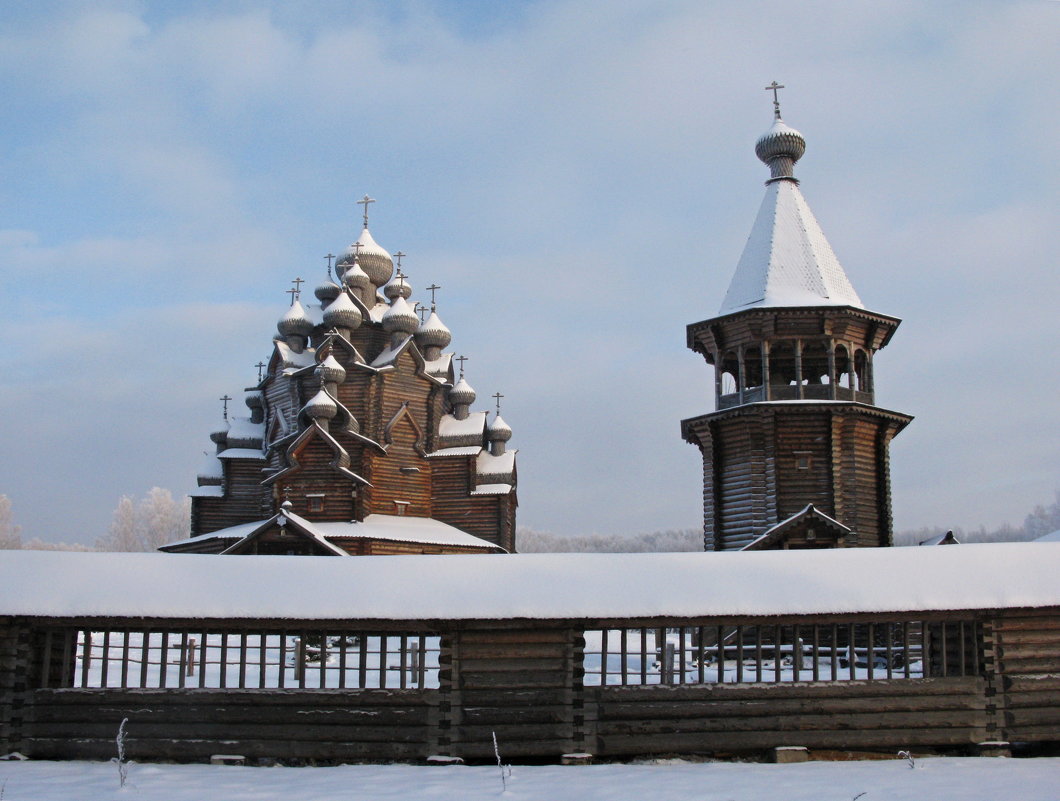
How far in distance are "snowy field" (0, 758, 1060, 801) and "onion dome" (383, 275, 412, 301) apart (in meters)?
27.5

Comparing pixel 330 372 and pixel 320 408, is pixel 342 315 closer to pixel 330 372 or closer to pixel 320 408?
pixel 330 372

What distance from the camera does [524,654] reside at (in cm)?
1261

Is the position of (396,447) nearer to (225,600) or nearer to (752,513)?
(752,513)

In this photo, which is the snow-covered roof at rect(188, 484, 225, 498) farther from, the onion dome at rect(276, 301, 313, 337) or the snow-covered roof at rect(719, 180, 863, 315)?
the snow-covered roof at rect(719, 180, 863, 315)

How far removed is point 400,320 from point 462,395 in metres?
4.04

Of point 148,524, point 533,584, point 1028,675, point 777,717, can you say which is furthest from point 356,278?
point 148,524

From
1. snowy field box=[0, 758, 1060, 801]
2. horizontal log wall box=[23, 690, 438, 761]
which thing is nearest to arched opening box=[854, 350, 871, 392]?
snowy field box=[0, 758, 1060, 801]

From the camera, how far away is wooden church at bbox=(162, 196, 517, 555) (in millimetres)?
31953

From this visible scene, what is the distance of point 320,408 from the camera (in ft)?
106

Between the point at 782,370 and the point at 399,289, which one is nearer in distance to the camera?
the point at 782,370

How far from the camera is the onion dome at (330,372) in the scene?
1303 inches

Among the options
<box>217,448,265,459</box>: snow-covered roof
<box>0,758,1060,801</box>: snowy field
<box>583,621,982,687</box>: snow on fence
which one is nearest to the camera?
<box>0,758,1060,801</box>: snowy field

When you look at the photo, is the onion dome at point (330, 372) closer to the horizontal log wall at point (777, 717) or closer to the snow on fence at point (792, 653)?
the snow on fence at point (792, 653)

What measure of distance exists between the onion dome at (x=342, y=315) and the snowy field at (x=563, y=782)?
23.8m
